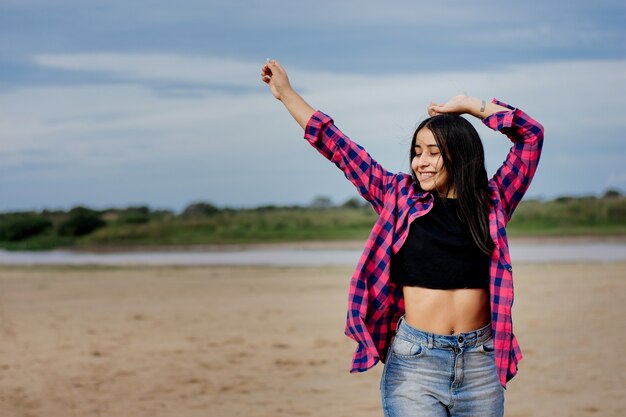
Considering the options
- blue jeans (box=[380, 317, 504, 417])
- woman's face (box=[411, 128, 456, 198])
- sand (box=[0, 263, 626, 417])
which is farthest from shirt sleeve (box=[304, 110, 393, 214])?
sand (box=[0, 263, 626, 417])

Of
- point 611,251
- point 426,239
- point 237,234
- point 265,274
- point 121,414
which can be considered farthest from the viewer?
point 237,234

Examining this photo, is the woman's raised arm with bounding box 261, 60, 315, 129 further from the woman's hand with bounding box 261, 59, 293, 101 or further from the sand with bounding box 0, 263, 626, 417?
the sand with bounding box 0, 263, 626, 417

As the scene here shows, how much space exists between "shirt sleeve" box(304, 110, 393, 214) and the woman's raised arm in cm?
6

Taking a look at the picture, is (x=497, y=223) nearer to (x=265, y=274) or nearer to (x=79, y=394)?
(x=79, y=394)

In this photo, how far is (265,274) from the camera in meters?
17.7

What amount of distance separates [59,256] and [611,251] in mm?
14600

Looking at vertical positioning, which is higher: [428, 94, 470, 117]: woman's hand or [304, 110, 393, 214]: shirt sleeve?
[428, 94, 470, 117]: woman's hand

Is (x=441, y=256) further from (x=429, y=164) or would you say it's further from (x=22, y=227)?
(x=22, y=227)

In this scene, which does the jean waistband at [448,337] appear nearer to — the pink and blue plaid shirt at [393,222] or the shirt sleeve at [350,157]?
the pink and blue plaid shirt at [393,222]

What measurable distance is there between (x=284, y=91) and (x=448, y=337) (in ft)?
3.76

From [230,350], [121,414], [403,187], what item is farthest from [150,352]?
[403,187]

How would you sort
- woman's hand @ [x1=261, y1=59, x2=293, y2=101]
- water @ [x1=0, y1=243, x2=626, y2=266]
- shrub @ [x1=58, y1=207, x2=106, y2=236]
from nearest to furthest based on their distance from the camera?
woman's hand @ [x1=261, y1=59, x2=293, y2=101], water @ [x1=0, y1=243, x2=626, y2=266], shrub @ [x1=58, y1=207, x2=106, y2=236]

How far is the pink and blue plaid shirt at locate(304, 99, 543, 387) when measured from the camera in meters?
3.23

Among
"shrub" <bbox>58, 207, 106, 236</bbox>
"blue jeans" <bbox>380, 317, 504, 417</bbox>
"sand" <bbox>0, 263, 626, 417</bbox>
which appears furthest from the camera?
"shrub" <bbox>58, 207, 106, 236</bbox>
